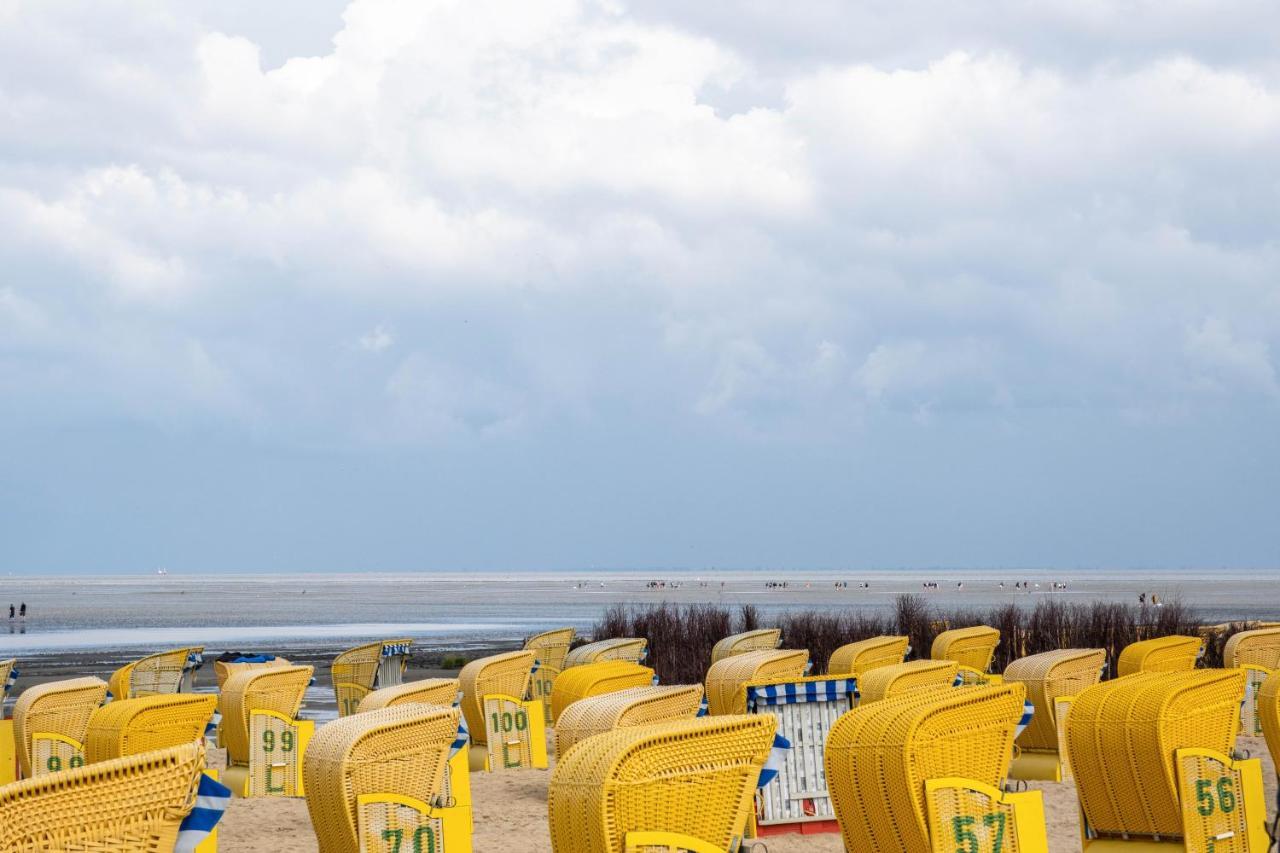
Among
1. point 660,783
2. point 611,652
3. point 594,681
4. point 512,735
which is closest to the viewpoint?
point 660,783

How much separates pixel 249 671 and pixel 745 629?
13.8 meters

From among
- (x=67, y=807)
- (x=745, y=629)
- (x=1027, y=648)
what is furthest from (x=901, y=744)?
(x=745, y=629)

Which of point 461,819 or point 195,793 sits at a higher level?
point 195,793

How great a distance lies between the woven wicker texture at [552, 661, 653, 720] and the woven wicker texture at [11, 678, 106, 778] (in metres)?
3.61

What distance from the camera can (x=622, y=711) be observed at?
7242 mm

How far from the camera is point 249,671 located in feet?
39.8

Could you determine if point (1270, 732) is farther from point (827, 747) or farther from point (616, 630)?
point (616, 630)

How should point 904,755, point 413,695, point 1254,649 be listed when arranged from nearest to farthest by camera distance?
point 904,755 → point 413,695 → point 1254,649

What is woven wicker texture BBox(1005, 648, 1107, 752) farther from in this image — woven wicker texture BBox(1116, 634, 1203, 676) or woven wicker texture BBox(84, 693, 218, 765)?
woven wicker texture BBox(84, 693, 218, 765)

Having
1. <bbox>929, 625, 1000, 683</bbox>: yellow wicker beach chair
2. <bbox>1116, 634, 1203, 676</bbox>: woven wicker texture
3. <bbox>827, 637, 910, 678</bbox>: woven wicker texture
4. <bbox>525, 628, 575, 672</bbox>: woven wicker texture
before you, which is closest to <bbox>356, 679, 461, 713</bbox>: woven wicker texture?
<bbox>827, 637, 910, 678</bbox>: woven wicker texture

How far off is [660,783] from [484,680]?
341 inches

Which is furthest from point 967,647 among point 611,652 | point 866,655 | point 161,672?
point 161,672

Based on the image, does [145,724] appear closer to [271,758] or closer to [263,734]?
[263,734]

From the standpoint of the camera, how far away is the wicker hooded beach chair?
5.98 metres
